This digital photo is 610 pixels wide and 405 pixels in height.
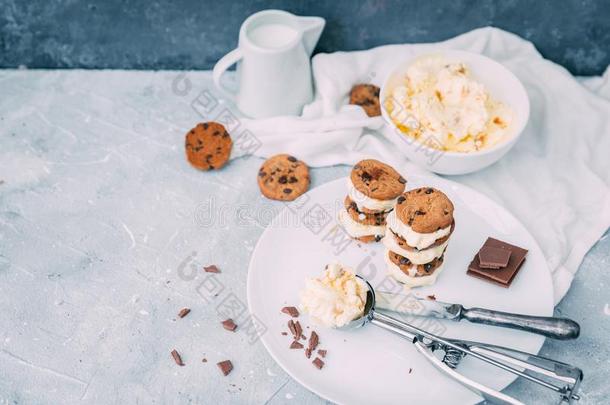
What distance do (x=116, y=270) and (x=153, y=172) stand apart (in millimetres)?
281

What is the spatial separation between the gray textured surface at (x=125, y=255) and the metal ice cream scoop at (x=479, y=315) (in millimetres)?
124

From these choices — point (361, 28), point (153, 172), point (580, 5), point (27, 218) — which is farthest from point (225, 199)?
point (580, 5)

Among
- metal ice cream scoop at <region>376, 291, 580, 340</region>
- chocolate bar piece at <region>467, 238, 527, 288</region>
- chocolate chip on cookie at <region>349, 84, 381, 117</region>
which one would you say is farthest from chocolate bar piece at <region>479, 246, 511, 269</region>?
chocolate chip on cookie at <region>349, 84, 381, 117</region>

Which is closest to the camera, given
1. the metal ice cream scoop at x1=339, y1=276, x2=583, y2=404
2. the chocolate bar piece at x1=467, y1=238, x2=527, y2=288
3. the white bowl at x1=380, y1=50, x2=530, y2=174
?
the metal ice cream scoop at x1=339, y1=276, x2=583, y2=404

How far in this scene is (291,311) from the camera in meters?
1.40

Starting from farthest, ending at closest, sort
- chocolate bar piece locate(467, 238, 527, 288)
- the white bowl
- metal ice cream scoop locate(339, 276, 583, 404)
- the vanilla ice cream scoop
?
the white bowl, chocolate bar piece locate(467, 238, 527, 288), the vanilla ice cream scoop, metal ice cream scoop locate(339, 276, 583, 404)

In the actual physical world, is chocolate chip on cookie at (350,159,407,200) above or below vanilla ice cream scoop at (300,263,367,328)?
above

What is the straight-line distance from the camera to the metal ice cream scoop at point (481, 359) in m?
1.21

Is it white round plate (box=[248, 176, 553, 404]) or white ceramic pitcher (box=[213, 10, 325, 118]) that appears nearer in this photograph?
white round plate (box=[248, 176, 553, 404])

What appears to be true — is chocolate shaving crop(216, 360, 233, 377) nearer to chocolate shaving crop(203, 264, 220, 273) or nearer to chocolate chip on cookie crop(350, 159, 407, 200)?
chocolate shaving crop(203, 264, 220, 273)

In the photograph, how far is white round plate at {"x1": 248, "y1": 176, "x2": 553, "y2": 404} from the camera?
1.31 metres

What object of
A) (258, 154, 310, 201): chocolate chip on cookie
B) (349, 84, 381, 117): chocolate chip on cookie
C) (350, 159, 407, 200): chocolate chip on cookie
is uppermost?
(350, 159, 407, 200): chocolate chip on cookie

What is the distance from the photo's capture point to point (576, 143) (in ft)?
5.61

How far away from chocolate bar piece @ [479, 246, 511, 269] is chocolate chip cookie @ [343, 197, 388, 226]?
0.22 metres
